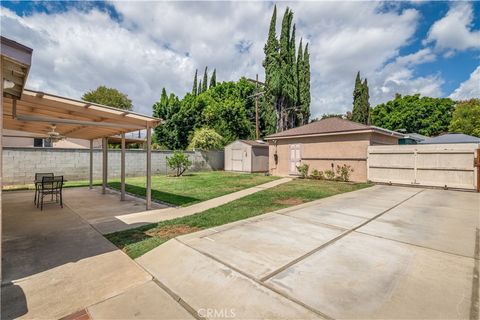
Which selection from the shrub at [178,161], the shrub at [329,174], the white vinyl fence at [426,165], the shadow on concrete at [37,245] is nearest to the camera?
the shadow on concrete at [37,245]

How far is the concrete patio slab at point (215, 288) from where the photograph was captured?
2.05m

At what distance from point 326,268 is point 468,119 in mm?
33225

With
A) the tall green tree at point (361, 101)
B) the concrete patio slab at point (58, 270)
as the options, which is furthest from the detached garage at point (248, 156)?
the tall green tree at point (361, 101)

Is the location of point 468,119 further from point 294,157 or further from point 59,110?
point 59,110

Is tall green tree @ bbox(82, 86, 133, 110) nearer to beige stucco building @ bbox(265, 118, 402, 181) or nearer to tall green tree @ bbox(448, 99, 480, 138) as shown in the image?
beige stucco building @ bbox(265, 118, 402, 181)

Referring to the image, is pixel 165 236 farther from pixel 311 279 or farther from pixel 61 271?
pixel 311 279

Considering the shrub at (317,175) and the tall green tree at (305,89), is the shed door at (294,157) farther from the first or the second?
the tall green tree at (305,89)

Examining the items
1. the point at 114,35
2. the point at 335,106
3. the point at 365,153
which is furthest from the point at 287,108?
the point at 335,106

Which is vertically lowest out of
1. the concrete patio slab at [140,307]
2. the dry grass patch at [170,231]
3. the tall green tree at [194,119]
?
the concrete patio slab at [140,307]

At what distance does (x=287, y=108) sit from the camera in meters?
27.5

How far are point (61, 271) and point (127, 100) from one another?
34564 millimetres

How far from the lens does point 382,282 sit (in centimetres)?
249

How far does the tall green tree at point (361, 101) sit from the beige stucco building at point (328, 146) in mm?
23080

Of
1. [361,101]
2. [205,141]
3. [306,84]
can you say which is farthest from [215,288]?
[361,101]
